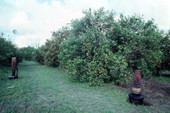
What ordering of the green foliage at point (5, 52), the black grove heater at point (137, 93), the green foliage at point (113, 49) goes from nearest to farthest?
the black grove heater at point (137, 93) < the green foliage at point (113, 49) < the green foliage at point (5, 52)

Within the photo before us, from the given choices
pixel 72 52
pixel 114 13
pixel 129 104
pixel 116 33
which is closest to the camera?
pixel 129 104

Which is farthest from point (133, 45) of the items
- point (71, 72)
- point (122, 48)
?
point (71, 72)

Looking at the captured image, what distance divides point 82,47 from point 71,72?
6.05ft

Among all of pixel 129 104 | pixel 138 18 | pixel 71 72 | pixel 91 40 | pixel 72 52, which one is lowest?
pixel 129 104

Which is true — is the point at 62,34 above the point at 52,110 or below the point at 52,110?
above

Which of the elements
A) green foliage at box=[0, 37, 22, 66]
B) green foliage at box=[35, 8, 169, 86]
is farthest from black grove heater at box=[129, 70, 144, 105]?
green foliage at box=[0, 37, 22, 66]

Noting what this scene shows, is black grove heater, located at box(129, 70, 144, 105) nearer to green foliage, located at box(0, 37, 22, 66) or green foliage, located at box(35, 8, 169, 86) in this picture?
green foliage, located at box(35, 8, 169, 86)

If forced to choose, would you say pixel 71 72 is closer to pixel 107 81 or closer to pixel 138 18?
pixel 107 81

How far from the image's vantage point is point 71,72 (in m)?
7.53

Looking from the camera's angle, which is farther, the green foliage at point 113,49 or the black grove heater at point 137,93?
the green foliage at point 113,49

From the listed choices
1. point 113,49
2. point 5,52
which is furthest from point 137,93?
point 5,52

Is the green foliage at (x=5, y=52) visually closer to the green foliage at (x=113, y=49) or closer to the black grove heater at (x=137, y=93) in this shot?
the green foliage at (x=113, y=49)

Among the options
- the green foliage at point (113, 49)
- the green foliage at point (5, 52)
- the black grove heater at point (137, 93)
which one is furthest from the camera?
the green foliage at point (5, 52)

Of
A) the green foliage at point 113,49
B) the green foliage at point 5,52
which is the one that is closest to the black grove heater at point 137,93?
the green foliage at point 113,49
